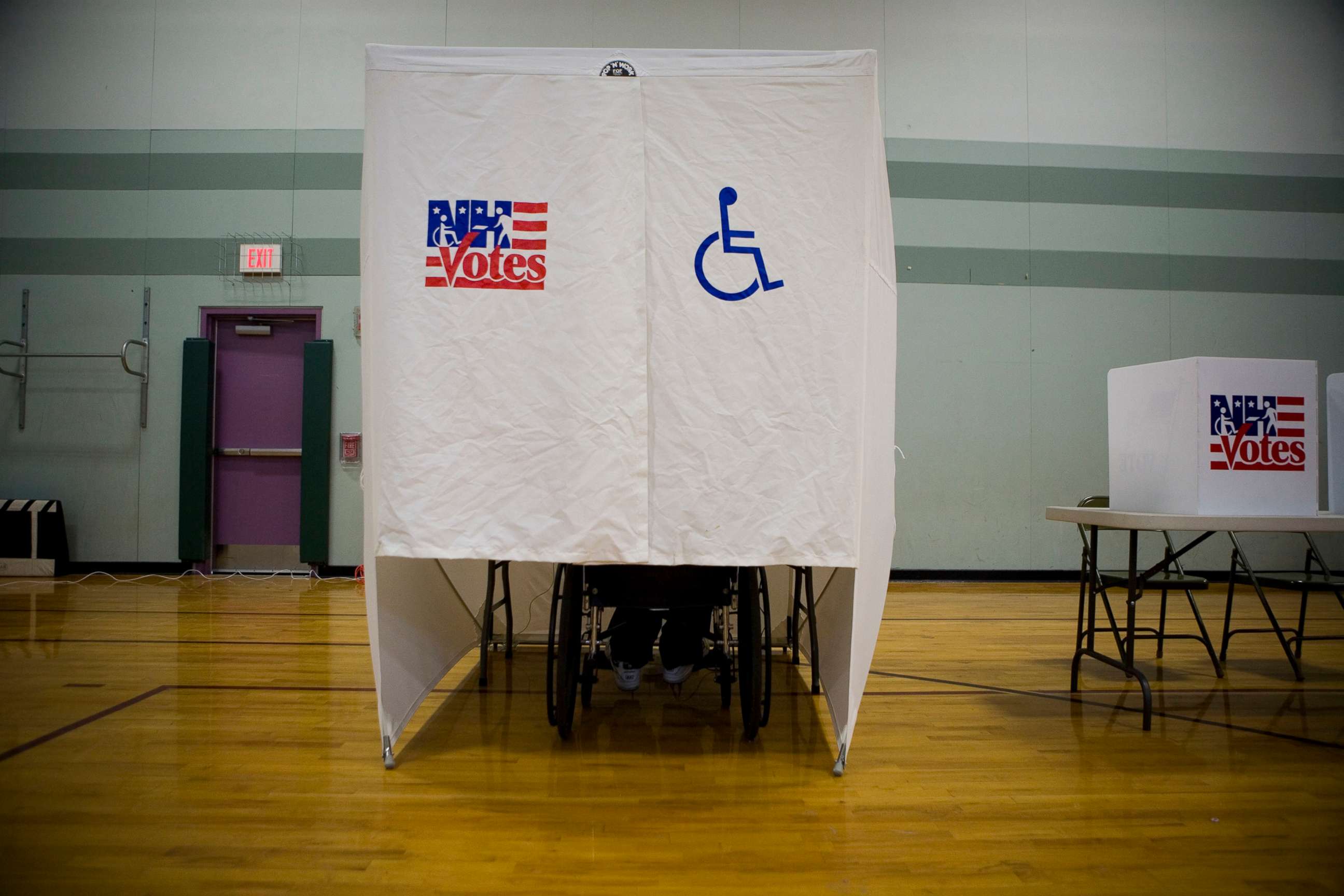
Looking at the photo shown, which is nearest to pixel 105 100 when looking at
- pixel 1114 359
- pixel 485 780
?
pixel 485 780

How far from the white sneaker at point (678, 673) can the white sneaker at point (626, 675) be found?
0.33 ft

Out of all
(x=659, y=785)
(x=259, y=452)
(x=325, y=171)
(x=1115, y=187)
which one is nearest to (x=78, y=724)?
(x=659, y=785)

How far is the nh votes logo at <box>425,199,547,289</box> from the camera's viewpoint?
211cm

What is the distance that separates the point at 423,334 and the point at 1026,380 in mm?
5712

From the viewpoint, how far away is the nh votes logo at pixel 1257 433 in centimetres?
258

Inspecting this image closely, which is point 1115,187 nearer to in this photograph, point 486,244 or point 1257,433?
point 1257,433

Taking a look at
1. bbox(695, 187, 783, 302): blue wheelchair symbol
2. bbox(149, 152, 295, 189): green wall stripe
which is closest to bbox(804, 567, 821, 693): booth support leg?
bbox(695, 187, 783, 302): blue wheelchair symbol

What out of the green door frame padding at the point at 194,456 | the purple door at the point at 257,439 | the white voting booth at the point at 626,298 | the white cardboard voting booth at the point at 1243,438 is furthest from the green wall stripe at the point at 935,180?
the white voting booth at the point at 626,298

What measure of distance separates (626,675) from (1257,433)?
221cm

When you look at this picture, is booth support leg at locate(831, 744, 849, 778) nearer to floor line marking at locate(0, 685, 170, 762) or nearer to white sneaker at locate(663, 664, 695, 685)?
white sneaker at locate(663, 664, 695, 685)

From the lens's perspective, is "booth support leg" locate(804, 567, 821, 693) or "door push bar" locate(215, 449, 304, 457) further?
"door push bar" locate(215, 449, 304, 457)

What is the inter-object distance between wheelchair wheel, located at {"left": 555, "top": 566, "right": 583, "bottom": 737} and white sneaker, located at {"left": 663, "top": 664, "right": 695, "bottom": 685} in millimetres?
368

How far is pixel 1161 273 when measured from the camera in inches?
261

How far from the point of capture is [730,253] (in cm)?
211
